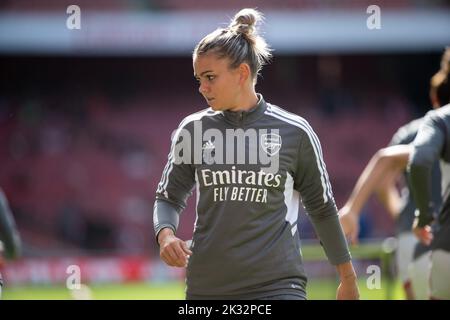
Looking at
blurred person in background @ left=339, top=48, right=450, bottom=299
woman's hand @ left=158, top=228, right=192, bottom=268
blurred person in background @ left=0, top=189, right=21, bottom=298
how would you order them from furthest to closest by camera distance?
blurred person in background @ left=0, top=189, right=21, bottom=298, blurred person in background @ left=339, top=48, right=450, bottom=299, woman's hand @ left=158, top=228, right=192, bottom=268

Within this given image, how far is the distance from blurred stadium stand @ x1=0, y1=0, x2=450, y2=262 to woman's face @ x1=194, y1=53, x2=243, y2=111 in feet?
60.6

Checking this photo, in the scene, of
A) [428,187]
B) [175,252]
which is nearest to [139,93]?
[428,187]

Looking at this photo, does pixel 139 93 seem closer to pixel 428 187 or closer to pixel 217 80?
pixel 428 187

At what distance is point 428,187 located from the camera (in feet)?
15.8

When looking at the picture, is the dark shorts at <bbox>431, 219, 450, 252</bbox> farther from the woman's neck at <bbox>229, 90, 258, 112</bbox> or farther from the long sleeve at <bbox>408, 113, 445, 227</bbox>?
the woman's neck at <bbox>229, 90, 258, 112</bbox>

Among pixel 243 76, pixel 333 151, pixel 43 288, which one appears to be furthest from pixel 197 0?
pixel 243 76

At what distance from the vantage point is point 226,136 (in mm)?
4066

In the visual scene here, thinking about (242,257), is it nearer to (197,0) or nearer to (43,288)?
(43,288)

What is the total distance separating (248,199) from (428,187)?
128cm

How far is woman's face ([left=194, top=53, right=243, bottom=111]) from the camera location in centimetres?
400

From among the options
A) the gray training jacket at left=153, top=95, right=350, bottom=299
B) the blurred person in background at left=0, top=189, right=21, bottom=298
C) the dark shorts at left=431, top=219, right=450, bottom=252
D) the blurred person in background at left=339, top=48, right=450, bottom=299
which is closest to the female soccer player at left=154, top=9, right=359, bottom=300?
the gray training jacket at left=153, top=95, right=350, bottom=299

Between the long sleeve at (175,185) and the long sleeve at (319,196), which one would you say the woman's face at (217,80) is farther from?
the long sleeve at (319,196)

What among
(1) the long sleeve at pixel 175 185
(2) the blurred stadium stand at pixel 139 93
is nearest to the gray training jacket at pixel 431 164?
(1) the long sleeve at pixel 175 185

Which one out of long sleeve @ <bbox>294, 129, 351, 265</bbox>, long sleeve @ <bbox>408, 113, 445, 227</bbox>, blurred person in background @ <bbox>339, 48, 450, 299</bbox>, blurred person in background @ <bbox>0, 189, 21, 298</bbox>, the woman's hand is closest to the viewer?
the woman's hand
